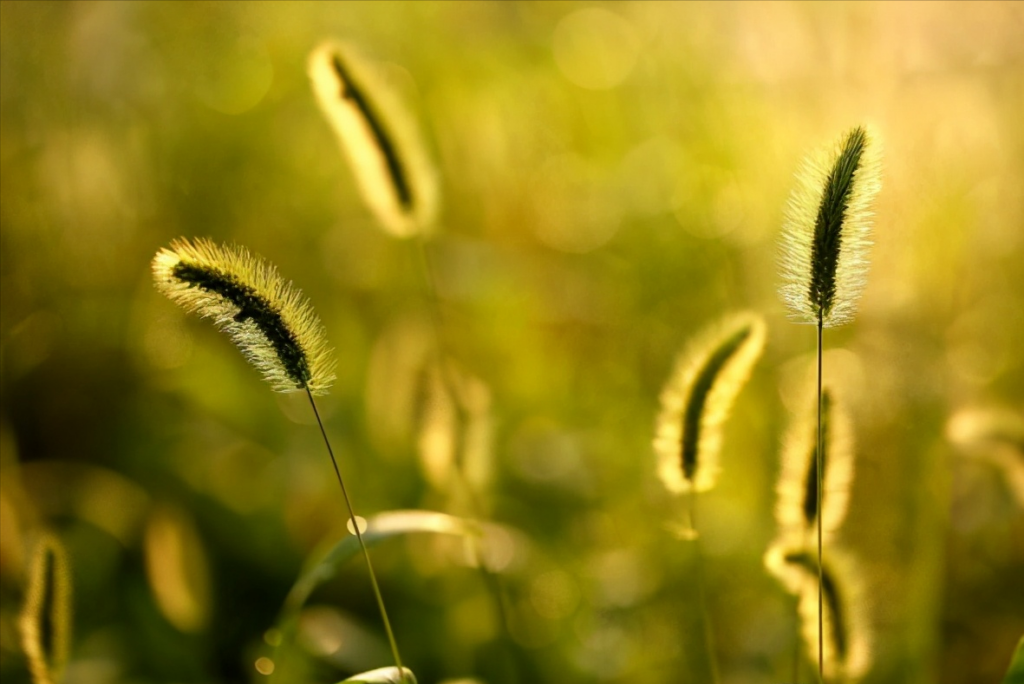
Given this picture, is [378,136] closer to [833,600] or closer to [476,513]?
[476,513]

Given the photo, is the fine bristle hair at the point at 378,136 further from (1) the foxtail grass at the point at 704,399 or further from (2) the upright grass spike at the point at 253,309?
(1) the foxtail grass at the point at 704,399

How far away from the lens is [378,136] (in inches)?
38.1

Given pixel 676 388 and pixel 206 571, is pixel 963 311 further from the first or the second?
pixel 206 571

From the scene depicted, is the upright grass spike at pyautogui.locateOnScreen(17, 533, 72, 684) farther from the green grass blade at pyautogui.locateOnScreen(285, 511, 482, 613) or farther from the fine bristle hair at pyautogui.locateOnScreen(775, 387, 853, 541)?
the fine bristle hair at pyautogui.locateOnScreen(775, 387, 853, 541)

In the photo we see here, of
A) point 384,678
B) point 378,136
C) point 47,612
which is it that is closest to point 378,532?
point 384,678

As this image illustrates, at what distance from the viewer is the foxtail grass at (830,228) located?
0.63m

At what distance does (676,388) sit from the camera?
778 mm

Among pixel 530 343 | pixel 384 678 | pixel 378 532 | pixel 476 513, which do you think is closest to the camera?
pixel 384 678

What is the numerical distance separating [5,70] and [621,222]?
148 cm

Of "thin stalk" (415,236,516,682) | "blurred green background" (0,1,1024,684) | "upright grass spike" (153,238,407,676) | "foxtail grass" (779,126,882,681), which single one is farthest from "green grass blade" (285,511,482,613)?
"foxtail grass" (779,126,882,681)

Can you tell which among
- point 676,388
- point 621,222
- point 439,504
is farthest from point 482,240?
point 676,388

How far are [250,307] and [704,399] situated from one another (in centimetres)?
37

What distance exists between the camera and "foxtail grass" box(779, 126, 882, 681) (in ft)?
2.08

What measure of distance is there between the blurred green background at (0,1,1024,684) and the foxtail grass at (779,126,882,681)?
5 centimetres
